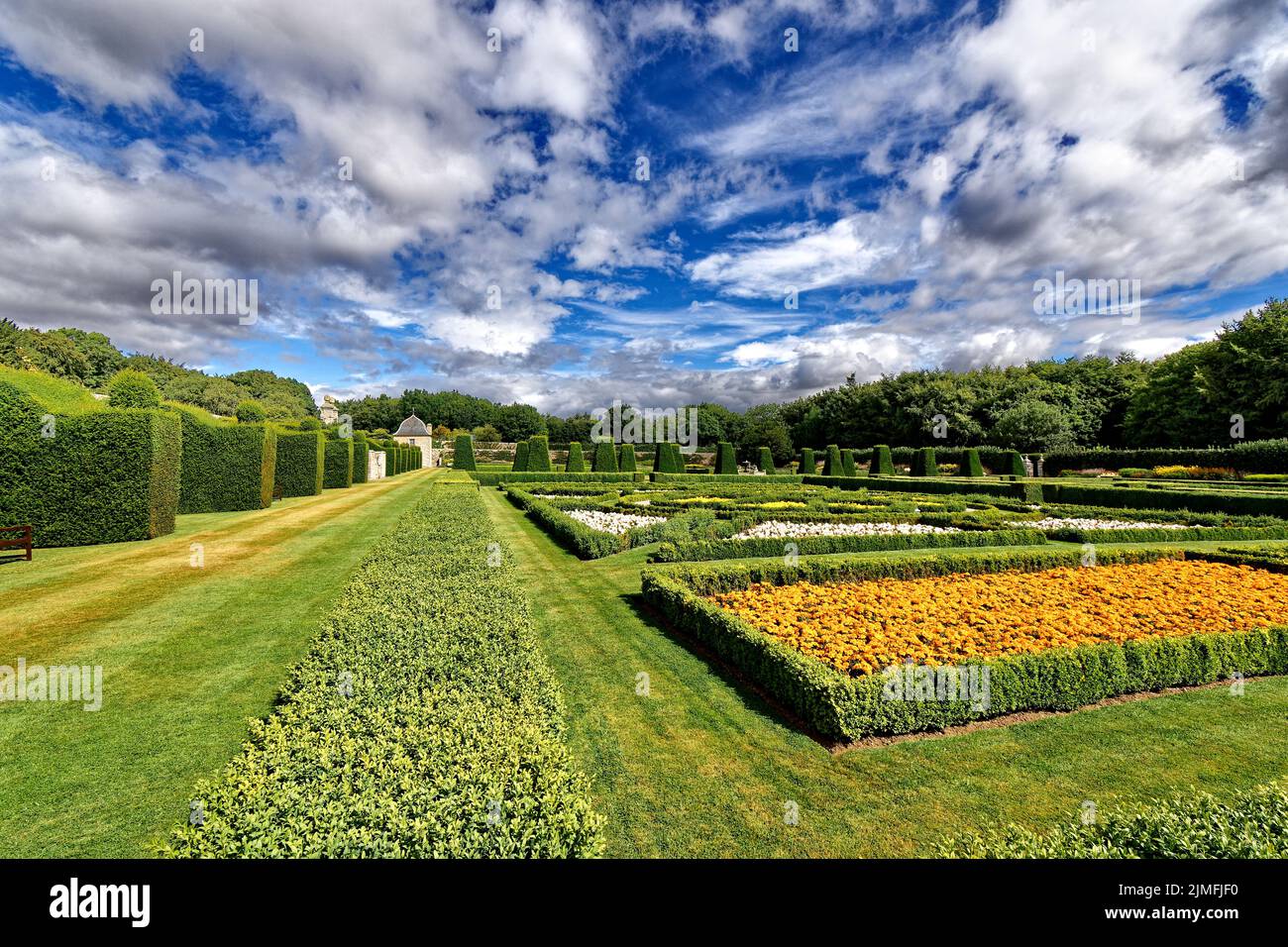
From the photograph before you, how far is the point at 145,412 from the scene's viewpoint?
43.8 feet

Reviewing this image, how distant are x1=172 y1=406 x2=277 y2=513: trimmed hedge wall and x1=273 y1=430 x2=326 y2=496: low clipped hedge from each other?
460 cm

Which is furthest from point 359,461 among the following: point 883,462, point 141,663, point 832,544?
point 883,462

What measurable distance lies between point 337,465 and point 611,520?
66.7 feet

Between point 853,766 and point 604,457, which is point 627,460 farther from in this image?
point 853,766

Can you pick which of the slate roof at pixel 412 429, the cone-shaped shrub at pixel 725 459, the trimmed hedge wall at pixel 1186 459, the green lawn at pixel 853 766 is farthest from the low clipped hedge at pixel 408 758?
the slate roof at pixel 412 429

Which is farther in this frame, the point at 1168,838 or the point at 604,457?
the point at 604,457

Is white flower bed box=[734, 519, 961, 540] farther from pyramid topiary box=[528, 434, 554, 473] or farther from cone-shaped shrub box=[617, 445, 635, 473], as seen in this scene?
cone-shaped shrub box=[617, 445, 635, 473]

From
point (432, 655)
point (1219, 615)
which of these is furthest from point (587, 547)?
point (1219, 615)

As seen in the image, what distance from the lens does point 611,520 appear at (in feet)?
56.5

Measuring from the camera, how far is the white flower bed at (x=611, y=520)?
1555 centimetres

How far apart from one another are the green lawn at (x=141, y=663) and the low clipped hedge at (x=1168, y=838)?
4960 millimetres
